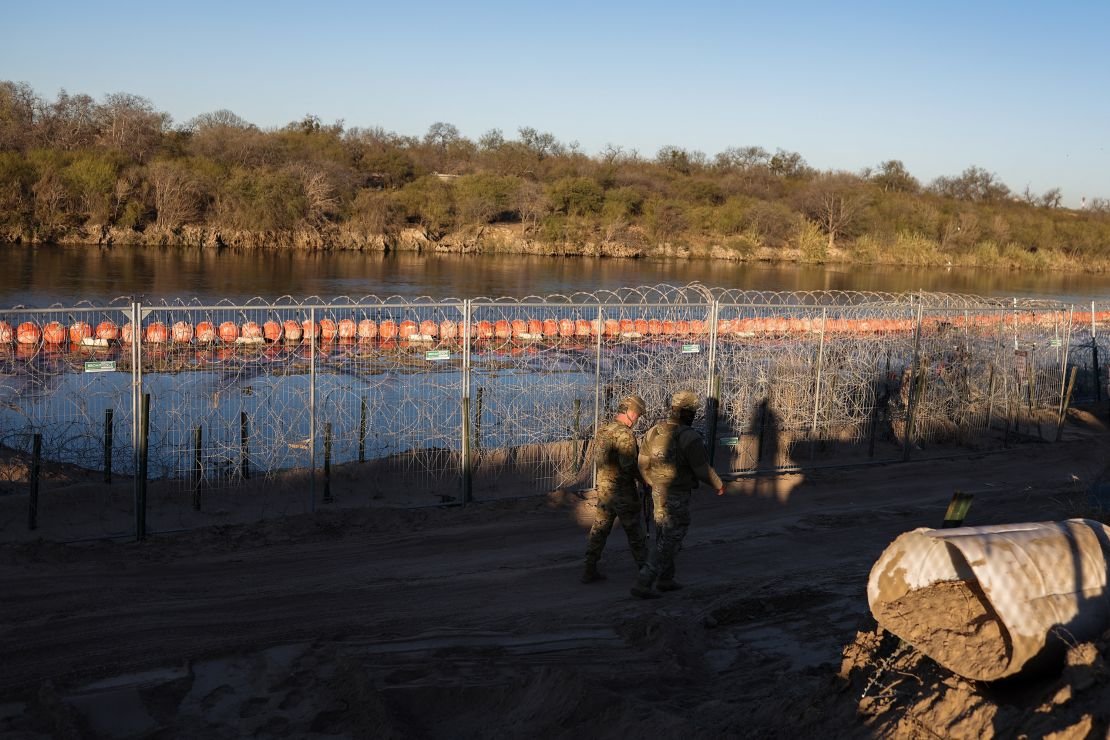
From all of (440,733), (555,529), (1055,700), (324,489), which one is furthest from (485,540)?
(1055,700)

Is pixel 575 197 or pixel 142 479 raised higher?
pixel 575 197

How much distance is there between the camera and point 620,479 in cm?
920

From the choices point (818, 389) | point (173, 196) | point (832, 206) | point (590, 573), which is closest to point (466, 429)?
point (590, 573)

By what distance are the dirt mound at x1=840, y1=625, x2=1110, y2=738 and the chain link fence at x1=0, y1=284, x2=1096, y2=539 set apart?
6.95m

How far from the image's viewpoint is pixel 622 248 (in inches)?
2985

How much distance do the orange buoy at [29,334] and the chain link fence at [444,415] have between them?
23 centimetres

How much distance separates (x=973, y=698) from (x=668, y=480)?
401 cm

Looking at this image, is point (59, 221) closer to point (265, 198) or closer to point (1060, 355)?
point (265, 198)

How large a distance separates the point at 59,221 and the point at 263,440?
175ft

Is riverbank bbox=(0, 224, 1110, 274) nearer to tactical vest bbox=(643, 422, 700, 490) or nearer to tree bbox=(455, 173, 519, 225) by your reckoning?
tree bbox=(455, 173, 519, 225)

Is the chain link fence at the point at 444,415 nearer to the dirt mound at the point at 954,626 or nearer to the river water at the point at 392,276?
→ the dirt mound at the point at 954,626

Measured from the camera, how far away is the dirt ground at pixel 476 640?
5.79 metres

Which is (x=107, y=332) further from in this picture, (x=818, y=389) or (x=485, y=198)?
(x=485, y=198)

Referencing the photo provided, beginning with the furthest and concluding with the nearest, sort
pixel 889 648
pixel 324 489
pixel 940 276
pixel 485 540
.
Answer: pixel 940 276 < pixel 324 489 < pixel 485 540 < pixel 889 648
